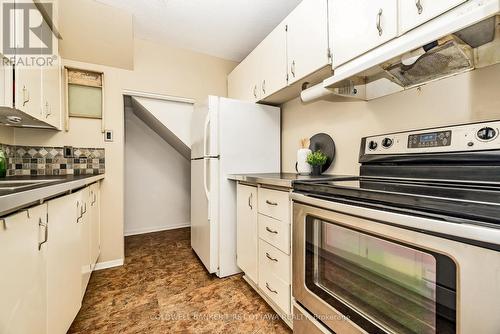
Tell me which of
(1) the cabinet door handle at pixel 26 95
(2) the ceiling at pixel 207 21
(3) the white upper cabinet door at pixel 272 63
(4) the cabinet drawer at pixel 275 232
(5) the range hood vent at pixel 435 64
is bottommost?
(4) the cabinet drawer at pixel 275 232

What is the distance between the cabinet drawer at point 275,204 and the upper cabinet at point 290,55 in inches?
34.5

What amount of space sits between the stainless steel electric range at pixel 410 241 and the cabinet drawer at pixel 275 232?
151 millimetres

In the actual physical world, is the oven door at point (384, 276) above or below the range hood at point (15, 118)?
below

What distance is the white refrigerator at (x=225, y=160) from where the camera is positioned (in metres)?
2.00

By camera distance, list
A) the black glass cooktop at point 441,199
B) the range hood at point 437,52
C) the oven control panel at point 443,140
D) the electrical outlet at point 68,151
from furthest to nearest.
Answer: the electrical outlet at point 68,151 < the oven control panel at point 443,140 < the range hood at point 437,52 < the black glass cooktop at point 441,199

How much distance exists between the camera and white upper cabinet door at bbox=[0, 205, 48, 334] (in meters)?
0.63

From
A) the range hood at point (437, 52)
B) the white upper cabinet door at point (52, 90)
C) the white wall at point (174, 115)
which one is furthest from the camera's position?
the white wall at point (174, 115)

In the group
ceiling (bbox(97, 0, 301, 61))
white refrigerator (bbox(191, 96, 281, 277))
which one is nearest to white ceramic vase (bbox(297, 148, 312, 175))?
white refrigerator (bbox(191, 96, 281, 277))

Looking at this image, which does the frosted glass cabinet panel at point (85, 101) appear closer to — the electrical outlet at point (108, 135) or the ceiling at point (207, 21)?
the electrical outlet at point (108, 135)

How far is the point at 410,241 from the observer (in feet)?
2.17

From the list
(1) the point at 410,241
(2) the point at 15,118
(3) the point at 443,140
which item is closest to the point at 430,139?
(3) the point at 443,140

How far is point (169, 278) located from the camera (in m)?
2.02

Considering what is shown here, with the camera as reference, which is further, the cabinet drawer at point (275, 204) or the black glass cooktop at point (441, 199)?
the cabinet drawer at point (275, 204)

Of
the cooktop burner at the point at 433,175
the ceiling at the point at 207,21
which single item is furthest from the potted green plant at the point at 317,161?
the ceiling at the point at 207,21
